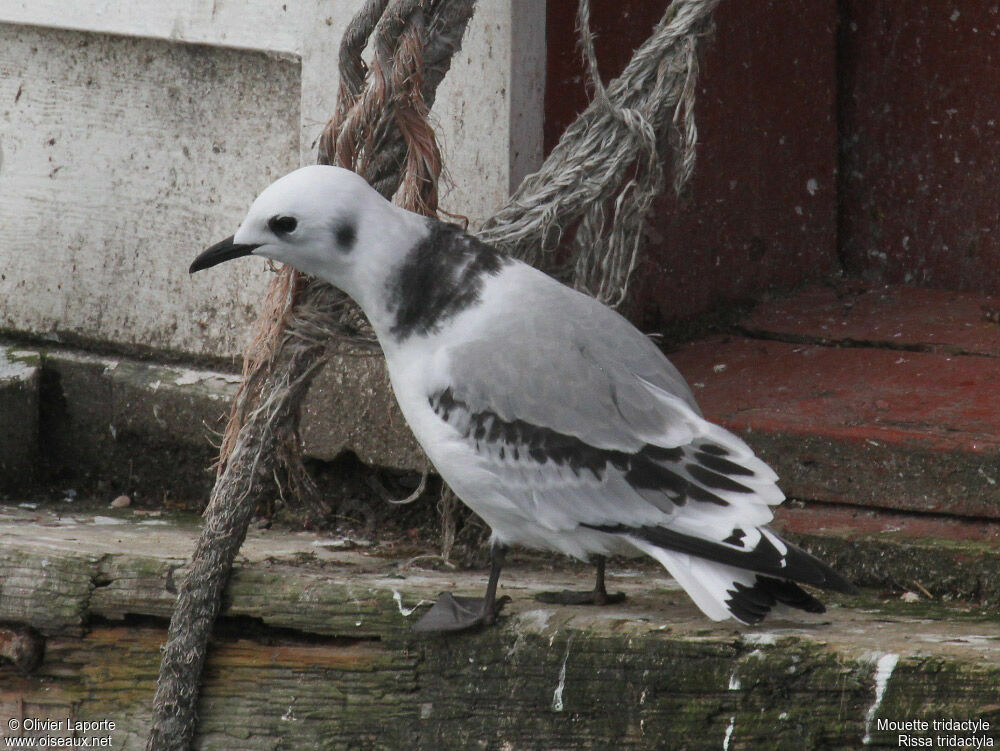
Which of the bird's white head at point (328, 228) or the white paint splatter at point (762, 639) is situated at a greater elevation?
the bird's white head at point (328, 228)

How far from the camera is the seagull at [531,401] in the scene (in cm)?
215

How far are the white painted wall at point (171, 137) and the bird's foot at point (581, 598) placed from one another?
0.86 meters

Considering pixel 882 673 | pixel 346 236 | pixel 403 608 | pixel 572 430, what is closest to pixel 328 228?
pixel 346 236

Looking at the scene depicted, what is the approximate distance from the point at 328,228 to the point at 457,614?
0.70m

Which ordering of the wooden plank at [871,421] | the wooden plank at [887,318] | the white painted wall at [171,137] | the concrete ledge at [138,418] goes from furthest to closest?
the wooden plank at [887,318]
the concrete ledge at [138,418]
the white painted wall at [171,137]
the wooden plank at [871,421]

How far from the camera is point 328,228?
2170 millimetres

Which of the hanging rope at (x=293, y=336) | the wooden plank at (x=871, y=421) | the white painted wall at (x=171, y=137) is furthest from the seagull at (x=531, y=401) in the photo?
the white painted wall at (x=171, y=137)

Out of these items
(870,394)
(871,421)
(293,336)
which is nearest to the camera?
(293,336)

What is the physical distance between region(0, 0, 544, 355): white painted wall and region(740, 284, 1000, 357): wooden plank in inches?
37.5

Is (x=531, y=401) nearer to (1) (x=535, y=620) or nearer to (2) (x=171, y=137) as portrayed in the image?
(1) (x=535, y=620)

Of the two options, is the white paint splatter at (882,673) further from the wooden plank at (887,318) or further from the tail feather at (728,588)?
the wooden plank at (887,318)

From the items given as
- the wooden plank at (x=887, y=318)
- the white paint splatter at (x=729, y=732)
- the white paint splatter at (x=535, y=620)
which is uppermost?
the wooden plank at (x=887, y=318)

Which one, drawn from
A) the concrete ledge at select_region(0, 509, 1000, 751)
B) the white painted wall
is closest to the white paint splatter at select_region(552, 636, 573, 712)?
the concrete ledge at select_region(0, 509, 1000, 751)

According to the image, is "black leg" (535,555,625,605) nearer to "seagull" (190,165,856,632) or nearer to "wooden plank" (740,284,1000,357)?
"seagull" (190,165,856,632)
